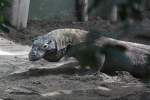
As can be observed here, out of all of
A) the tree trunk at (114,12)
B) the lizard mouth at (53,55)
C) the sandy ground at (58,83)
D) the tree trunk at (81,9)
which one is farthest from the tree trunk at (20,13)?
the tree trunk at (114,12)

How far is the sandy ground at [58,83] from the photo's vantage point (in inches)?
204

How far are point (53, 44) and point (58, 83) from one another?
1.66ft

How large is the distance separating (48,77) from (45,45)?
1.41 feet

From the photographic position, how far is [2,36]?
932 cm

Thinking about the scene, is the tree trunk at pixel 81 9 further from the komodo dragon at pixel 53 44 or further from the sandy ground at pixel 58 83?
the komodo dragon at pixel 53 44

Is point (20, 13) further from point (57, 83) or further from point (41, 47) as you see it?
point (57, 83)

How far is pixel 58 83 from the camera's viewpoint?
587 cm

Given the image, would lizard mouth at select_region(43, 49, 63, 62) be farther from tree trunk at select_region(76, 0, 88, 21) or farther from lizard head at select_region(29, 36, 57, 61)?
tree trunk at select_region(76, 0, 88, 21)

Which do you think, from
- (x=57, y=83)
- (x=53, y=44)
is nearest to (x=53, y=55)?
(x=53, y=44)

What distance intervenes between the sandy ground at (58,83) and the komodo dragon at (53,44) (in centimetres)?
23

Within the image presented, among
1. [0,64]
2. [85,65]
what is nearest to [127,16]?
[85,65]

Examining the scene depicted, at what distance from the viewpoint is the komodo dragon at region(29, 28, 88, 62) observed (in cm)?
598

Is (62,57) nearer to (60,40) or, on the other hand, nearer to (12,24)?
(60,40)

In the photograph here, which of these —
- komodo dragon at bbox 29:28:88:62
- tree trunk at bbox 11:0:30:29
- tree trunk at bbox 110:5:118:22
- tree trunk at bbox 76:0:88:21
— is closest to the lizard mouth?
komodo dragon at bbox 29:28:88:62
